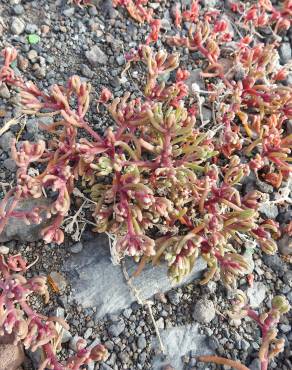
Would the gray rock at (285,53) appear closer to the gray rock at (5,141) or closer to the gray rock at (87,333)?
the gray rock at (5,141)

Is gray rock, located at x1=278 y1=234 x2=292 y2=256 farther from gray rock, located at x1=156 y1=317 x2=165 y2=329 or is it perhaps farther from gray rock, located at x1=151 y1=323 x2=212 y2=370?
gray rock, located at x1=156 y1=317 x2=165 y2=329

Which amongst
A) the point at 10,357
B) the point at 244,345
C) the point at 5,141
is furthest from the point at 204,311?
the point at 5,141

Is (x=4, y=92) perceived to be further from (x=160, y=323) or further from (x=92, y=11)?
(x=160, y=323)

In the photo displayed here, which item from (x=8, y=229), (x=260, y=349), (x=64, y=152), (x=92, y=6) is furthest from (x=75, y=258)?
(x=92, y=6)

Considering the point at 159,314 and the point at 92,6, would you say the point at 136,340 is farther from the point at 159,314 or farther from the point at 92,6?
the point at 92,6

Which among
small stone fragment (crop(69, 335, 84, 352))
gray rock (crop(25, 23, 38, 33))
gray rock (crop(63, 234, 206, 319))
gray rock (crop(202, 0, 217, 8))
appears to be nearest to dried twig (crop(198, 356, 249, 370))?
gray rock (crop(63, 234, 206, 319))

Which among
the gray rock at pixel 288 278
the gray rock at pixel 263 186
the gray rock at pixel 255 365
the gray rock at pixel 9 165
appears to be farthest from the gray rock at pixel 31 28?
the gray rock at pixel 255 365
